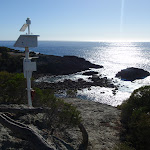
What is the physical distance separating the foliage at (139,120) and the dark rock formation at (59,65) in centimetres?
5575

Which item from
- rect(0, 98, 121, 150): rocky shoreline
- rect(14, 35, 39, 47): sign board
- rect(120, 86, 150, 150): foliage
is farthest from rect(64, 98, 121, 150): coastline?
rect(14, 35, 39, 47): sign board

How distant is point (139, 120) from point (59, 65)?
66170 mm

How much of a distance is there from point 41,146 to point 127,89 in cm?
4811

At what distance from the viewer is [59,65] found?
77062 mm

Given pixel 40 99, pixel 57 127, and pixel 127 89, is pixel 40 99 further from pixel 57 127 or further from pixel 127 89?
pixel 127 89

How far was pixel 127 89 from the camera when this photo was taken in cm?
5153

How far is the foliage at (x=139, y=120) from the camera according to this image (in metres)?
11.2

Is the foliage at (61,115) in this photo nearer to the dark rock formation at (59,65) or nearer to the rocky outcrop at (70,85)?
the rocky outcrop at (70,85)

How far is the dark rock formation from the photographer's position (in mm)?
71938

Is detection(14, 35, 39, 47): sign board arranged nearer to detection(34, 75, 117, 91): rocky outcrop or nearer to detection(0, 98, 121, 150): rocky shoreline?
detection(0, 98, 121, 150): rocky shoreline

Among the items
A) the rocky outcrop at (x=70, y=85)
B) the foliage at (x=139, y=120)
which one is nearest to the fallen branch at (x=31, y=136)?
the foliage at (x=139, y=120)

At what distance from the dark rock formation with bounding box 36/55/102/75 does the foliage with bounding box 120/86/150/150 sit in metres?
55.8

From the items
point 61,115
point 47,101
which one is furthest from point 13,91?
point 61,115

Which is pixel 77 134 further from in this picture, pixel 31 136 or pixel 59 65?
pixel 59 65
